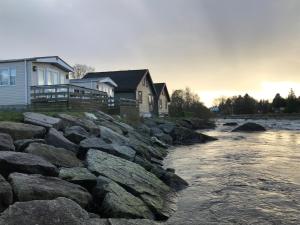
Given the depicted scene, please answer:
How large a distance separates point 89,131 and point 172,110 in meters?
53.1

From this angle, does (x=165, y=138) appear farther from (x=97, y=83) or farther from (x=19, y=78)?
(x=97, y=83)

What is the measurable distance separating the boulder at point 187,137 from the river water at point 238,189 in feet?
31.4

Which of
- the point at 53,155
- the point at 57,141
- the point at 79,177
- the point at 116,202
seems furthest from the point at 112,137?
the point at 116,202

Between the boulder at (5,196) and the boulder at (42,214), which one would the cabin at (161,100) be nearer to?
the boulder at (5,196)

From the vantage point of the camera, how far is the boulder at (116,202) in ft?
27.1

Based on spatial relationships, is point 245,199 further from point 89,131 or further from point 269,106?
point 269,106

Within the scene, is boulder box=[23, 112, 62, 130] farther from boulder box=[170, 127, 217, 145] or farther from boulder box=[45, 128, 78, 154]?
boulder box=[170, 127, 217, 145]

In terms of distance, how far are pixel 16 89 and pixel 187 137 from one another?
529 inches

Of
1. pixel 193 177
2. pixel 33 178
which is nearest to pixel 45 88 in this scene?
pixel 193 177

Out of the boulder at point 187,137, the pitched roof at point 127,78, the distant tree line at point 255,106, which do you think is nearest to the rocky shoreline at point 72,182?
the boulder at point 187,137

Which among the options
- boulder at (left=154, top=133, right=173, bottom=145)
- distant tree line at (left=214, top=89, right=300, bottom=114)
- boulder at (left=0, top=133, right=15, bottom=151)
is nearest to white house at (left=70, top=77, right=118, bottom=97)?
boulder at (left=154, top=133, right=173, bottom=145)

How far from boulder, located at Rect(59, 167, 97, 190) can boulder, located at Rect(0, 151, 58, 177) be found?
260 millimetres

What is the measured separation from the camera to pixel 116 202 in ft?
27.9

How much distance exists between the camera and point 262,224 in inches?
364
